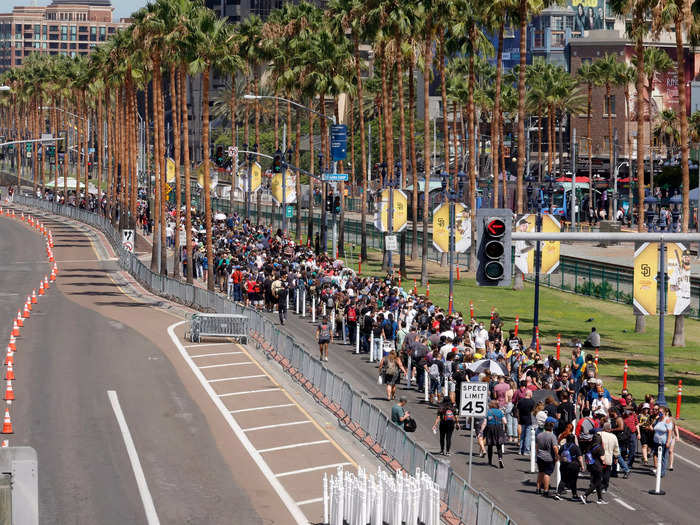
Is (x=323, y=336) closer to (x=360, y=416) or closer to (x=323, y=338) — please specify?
(x=323, y=338)

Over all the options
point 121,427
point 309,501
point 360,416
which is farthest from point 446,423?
point 121,427

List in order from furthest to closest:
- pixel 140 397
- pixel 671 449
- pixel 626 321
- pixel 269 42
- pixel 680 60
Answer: pixel 269 42 → pixel 626 321 → pixel 680 60 → pixel 140 397 → pixel 671 449

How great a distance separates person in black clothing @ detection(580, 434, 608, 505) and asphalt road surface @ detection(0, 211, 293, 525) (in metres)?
5.96

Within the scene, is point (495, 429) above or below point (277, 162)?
below

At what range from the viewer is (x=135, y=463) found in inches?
1030

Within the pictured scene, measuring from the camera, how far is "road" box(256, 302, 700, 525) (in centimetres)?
2289

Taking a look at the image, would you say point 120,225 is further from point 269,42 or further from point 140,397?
point 140,397

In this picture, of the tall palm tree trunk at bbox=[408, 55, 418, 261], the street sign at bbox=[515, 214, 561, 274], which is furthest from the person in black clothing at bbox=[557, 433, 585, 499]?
the tall palm tree trunk at bbox=[408, 55, 418, 261]

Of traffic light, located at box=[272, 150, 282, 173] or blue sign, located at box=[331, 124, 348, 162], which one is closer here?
traffic light, located at box=[272, 150, 282, 173]

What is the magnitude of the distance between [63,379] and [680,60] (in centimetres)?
2657

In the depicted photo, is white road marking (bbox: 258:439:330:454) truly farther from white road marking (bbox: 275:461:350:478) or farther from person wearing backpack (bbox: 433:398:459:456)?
person wearing backpack (bbox: 433:398:459:456)

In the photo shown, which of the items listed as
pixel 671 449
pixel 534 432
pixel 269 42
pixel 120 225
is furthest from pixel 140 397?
pixel 120 225

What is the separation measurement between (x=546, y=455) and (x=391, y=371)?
9785mm

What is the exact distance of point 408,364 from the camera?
35500mm
